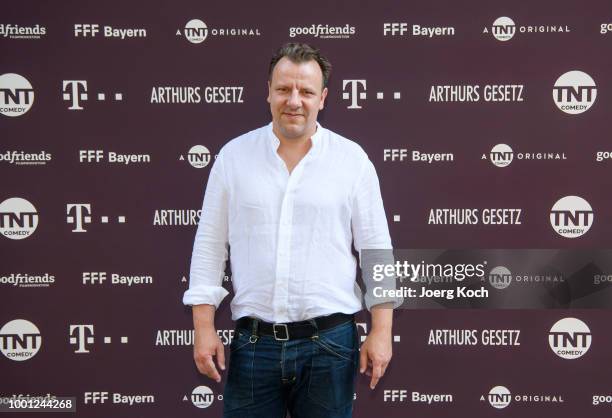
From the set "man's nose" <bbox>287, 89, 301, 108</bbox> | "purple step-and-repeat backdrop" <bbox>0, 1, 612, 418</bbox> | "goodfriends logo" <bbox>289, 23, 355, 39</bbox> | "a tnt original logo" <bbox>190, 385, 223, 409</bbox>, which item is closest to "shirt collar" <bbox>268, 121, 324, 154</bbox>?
"man's nose" <bbox>287, 89, 301, 108</bbox>

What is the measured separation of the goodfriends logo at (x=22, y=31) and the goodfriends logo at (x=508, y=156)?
1971 mm

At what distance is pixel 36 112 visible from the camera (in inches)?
95.7

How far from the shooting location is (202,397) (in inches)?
99.9

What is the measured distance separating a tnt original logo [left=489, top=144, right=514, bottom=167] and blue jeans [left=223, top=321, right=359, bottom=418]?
1.13m

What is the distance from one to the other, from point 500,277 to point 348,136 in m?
0.92

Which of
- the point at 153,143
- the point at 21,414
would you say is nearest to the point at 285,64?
the point at 153,143

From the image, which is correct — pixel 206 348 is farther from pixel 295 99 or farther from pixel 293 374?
pixel 295 99

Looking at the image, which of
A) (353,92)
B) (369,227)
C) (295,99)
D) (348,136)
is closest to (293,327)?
(369,227)

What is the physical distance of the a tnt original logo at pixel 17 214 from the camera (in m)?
2.46

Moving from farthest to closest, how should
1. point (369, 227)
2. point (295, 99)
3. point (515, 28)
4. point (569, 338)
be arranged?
point (569, 338)
point (515, 28)
point (369, 227)
point (295, 99)

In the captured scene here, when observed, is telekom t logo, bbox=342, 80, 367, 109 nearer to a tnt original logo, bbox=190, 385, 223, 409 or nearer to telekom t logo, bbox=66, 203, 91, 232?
telekom t logo, bbox=66, 203, 91, 232

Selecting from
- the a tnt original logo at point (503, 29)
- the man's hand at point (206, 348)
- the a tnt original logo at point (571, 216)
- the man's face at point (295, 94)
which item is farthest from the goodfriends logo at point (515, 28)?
the man's hand at point (206, 348)

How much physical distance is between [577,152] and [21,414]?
2.71m

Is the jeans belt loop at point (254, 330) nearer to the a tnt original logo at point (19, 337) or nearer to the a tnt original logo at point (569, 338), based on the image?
the a tnt original logo at point (19, 337)
